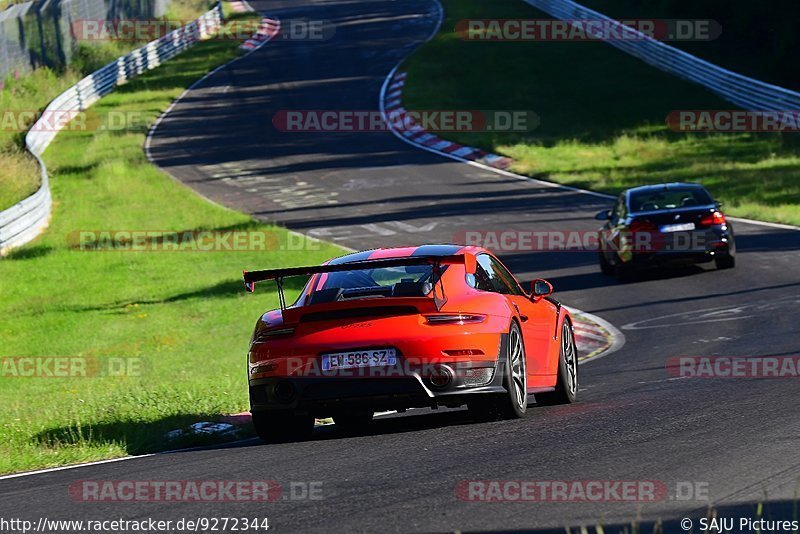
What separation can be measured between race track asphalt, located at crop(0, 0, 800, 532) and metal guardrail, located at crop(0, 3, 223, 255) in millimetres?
4468

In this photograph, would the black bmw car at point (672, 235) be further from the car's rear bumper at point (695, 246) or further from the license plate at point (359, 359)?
the license plate at point (359, 359)

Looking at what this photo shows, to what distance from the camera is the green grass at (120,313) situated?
1093 cm

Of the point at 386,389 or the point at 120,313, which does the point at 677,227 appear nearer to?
the point at 120,313

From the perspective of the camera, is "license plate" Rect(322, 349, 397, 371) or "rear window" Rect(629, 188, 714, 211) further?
"rear window" Rect(629, 188, 714, 211)

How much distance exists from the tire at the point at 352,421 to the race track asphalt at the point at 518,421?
102mm

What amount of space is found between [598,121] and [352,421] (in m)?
31.9

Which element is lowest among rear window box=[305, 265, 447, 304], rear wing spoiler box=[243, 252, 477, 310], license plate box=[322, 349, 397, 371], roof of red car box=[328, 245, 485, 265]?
license plate box=[322, 349, 397, 371]

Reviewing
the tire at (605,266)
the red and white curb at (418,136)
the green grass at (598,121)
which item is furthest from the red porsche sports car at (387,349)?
the red and white curb at (418,136)

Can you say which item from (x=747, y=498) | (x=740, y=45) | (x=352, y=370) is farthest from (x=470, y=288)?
(x=740, y=45)

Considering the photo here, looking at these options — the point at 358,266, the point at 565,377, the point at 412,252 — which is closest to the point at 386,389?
the point at 358,266

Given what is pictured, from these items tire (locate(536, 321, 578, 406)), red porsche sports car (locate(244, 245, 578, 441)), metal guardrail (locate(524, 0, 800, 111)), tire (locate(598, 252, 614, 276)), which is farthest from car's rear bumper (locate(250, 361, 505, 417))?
metal guardrail (locate(524, 0, 800, 111))

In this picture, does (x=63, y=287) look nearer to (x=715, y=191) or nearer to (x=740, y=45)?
(x=715, y=191)

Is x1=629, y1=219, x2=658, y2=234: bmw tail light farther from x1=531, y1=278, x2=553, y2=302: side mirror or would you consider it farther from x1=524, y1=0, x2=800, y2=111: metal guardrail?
x1=524, y1=0, x2=800, y2=111: metal guardrail

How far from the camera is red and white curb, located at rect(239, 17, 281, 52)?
57906 mm
